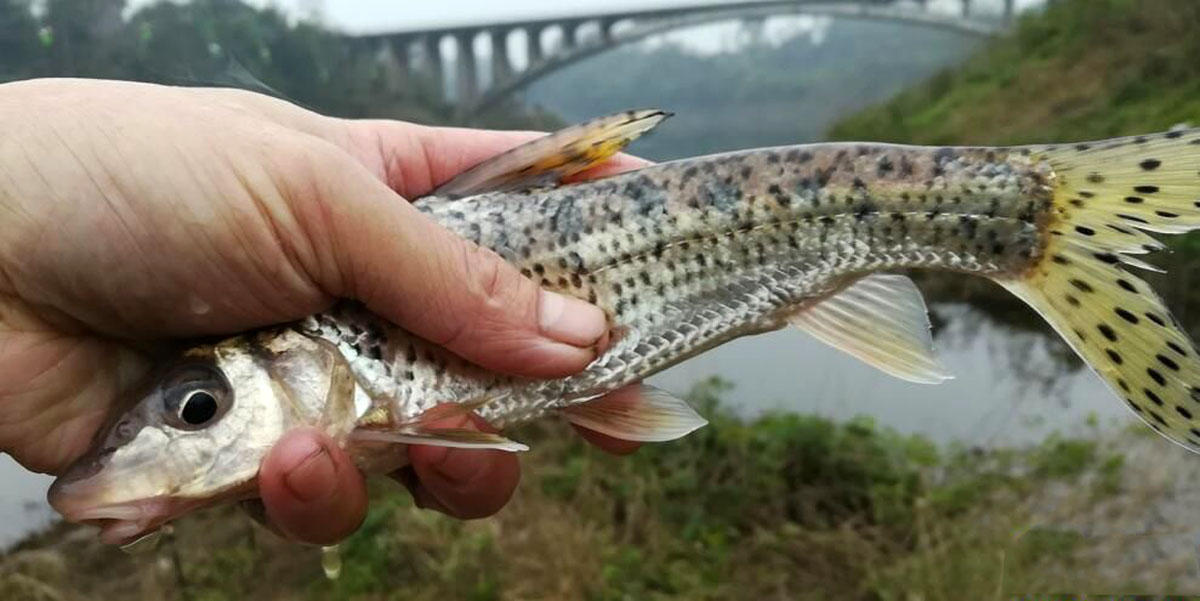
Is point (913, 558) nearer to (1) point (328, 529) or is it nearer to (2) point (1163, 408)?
(2) point (1163, 408)

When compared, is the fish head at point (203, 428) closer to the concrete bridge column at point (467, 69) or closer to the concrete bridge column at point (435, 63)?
the concrete bridge column at point (435, 63)

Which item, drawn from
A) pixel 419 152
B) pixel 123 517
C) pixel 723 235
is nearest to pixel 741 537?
pixel 419 152

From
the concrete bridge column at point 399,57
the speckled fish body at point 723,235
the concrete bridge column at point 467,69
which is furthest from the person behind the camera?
the concrete bridge column at point 467,69

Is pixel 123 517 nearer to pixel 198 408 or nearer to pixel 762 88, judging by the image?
pixel 198 408

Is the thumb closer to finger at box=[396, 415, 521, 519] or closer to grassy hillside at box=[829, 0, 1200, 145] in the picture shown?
finger at box=[396, 415, 521, 519]

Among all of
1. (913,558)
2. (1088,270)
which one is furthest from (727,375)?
(1088,270)

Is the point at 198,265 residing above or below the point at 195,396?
above

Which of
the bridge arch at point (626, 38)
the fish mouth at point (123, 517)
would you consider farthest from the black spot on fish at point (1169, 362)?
the bridge arch at point (626, 38)

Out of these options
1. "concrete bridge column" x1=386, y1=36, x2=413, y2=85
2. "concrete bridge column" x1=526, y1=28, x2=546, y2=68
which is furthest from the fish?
"concrete bridge column" x1=526, y1=28, x2=546, y2=68
